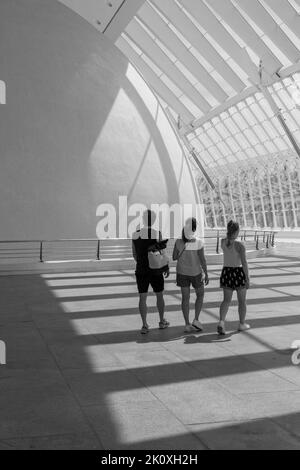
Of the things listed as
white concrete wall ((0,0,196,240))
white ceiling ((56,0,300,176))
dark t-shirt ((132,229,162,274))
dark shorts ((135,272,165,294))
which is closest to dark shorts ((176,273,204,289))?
dark shorts ((135,272,165,294))

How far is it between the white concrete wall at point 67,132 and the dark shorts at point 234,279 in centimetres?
1023

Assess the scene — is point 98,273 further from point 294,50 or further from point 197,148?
point 197,148

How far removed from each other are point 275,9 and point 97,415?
1795cm

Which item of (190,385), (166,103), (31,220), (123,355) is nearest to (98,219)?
(31,220)

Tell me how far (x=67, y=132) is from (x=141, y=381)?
13.1m

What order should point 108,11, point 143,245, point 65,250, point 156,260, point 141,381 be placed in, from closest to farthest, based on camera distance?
point 141,381 → point 156,260 → point 143,245 → point 65,250 → point 108,11

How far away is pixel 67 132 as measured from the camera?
17.3 m

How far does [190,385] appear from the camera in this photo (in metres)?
→ 4.95

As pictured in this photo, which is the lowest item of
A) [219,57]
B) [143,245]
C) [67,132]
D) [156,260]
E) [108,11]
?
[156,260]

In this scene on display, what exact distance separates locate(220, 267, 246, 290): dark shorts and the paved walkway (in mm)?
569

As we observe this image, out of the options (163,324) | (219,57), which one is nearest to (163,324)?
(163,324)

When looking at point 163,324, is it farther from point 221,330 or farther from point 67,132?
point 67,132

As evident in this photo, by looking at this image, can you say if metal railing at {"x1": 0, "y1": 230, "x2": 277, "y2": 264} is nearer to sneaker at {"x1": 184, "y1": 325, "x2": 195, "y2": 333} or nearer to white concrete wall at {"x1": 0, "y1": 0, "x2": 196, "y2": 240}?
white concrete wall at {"x1": 0, "y1": 0, "x2": 196, "y2": 240}

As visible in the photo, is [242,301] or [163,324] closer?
[242,301]
